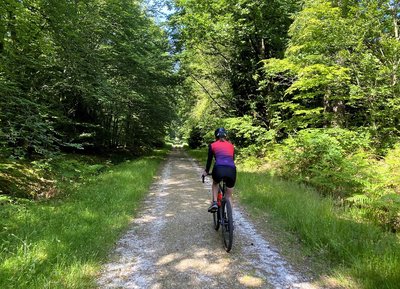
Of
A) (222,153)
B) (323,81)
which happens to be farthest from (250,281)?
(323,81)

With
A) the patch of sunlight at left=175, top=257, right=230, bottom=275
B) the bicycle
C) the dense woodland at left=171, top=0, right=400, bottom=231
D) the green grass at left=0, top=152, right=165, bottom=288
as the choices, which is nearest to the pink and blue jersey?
the bicycle

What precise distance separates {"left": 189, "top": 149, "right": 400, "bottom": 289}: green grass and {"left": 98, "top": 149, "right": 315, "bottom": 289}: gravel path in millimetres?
624

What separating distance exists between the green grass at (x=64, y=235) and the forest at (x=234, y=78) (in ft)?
3.42

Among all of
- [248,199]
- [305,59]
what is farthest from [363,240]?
[305,59]

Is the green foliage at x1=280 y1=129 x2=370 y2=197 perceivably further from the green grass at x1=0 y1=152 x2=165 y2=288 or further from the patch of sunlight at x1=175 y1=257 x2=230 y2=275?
the green grass at x1=0 y1=152 x2=165 y2=288

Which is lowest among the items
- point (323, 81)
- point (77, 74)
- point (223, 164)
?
Result: point (223, 164)

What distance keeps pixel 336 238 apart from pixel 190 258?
2.44 metres

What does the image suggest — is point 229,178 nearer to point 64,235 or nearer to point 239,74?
point 64,235

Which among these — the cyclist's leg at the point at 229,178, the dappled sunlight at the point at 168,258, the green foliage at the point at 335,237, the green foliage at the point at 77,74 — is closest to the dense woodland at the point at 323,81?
the green foliage at the point at 335,237

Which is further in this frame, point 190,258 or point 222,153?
point 222,153

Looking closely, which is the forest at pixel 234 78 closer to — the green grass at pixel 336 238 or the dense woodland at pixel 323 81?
the dense woodland at pixel 323 81

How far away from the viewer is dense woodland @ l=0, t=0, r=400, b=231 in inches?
338

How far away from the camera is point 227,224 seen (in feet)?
16.9

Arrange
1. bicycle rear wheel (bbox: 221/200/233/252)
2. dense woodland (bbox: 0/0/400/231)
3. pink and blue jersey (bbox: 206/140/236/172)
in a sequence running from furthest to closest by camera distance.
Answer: dense woodland (bbox: 0/0/400/231) → pink and blue jersey (bbox: 206/140/236/172) → bicycle rear wheel (bbox: 221/200/233/252)
